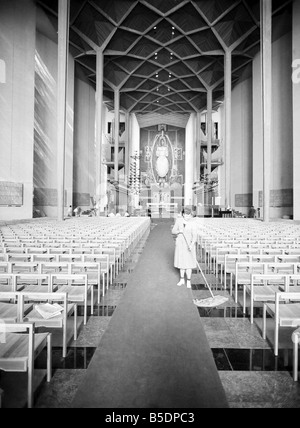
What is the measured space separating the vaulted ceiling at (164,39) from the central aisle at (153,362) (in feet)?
65.3

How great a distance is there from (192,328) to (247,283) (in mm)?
1336

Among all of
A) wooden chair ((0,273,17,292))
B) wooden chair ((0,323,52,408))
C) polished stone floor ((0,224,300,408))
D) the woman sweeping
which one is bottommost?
polished stone floor ((0,224,300,408))

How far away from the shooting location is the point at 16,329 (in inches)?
83.4

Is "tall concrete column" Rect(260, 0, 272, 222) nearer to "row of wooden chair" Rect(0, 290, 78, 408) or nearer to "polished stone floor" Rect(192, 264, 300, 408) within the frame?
"polished stone floor" Rect(192, 264, 300, 408)

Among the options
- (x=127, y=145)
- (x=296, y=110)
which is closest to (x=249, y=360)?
(x=296, y=110)

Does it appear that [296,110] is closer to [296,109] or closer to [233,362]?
[296,109]

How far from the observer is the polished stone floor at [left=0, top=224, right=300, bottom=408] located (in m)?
2.19

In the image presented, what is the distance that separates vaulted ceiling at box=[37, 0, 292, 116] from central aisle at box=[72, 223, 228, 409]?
19.9 m

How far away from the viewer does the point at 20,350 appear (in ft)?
7.04

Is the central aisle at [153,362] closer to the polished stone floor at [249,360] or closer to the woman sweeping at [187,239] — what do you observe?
the polished stone floor at [249,360]

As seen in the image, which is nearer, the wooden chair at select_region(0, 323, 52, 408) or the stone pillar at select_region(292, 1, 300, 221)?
the wooden chair at select_region(0, 323, 52, 408)

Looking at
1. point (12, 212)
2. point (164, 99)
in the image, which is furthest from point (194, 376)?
point (164, 99)

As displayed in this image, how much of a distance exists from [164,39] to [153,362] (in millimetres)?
25828

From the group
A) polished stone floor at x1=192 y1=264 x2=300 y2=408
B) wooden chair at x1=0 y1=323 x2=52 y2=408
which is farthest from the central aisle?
wooden chair at x1=0 y1=323 x2=52 y2=408
